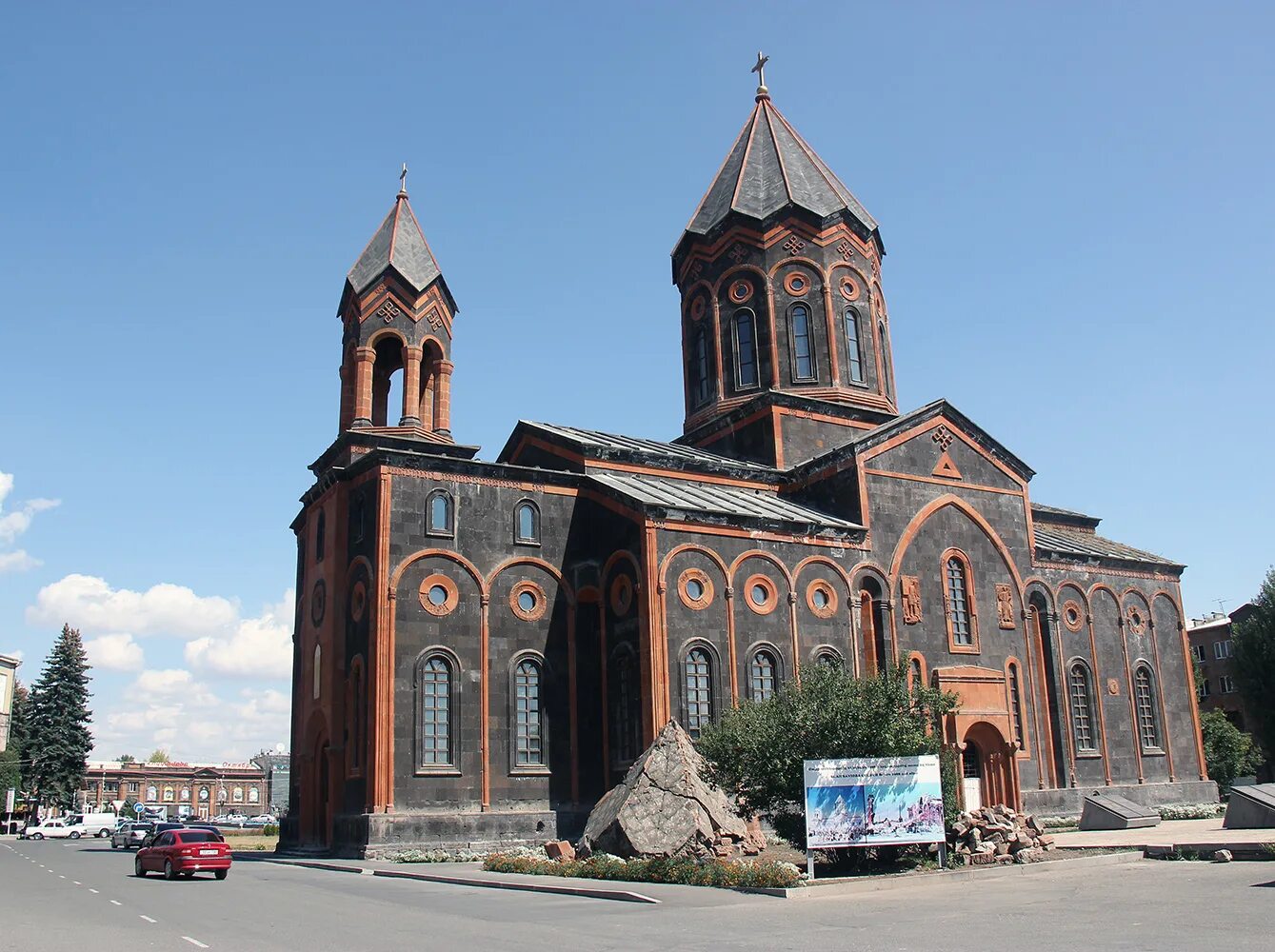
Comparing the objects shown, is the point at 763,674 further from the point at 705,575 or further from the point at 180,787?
the point at 180,787

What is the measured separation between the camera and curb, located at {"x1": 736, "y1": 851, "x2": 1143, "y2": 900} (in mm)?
16312

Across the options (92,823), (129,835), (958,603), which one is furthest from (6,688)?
(958,603)

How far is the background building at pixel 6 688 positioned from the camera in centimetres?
8019

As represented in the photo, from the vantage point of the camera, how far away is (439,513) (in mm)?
27828

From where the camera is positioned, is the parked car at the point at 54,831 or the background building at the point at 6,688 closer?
the parked car at the point at 54,831

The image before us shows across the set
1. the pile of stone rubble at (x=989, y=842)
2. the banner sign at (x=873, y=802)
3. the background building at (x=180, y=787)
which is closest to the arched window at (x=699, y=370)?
the pile of stone rubble at (x=989, y=842)

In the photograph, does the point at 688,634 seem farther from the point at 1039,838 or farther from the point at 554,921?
the point at 554,921

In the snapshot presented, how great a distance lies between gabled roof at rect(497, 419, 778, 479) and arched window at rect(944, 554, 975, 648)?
19.7 feet

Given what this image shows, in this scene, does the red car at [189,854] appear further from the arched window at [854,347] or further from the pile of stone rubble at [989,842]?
the arched window at [854,347]

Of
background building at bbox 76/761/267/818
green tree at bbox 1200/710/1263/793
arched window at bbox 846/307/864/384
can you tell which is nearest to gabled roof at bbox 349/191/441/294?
arched window at bbox 846/307/864/384

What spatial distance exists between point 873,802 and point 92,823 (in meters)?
50.3

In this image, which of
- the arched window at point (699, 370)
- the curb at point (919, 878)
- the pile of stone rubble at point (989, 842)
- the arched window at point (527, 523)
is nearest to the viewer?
the curb at point (919, 878)

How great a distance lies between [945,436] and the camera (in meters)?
33.8

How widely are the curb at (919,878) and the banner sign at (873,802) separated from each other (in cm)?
62
